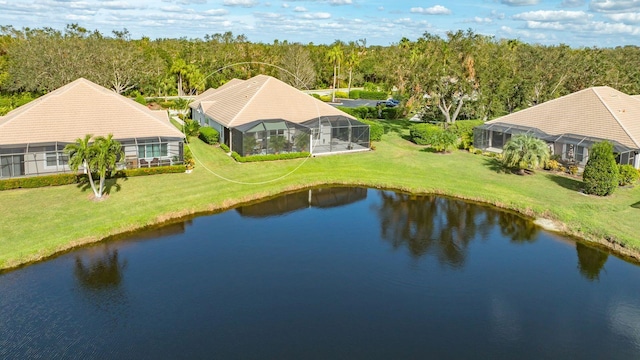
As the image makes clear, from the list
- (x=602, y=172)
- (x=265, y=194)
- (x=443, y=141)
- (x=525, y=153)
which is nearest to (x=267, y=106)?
(x=265, y=194)

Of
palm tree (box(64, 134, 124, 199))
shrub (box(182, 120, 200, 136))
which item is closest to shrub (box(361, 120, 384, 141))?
shrub (box(182, 120, 200, 136))

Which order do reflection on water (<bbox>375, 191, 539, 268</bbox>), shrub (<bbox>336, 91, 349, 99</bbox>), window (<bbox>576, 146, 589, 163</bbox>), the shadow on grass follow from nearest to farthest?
reflection on water (<bbox>375, 191, 539, 268</bbox>)
the shadow on grass
window (<bbox>576, 146, 589, 163</bbox>)
shrub (<bbox>336, 91, 349, 99</bbox>)

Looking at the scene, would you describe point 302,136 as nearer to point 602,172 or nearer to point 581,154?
point 602,172

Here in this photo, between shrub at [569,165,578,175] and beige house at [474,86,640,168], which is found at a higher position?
beige house at [474,86,640,168]

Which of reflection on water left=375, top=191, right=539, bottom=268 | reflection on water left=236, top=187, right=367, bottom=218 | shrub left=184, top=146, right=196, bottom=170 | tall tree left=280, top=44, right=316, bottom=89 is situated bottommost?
reflection on water left=375, top=191, right=539, bottom=268

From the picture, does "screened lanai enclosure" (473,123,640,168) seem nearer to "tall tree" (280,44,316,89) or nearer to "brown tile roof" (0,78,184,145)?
"brown tile roof" (0,78,184,145)

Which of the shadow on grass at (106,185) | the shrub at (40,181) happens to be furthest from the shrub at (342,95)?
the shrub at (40,181)
